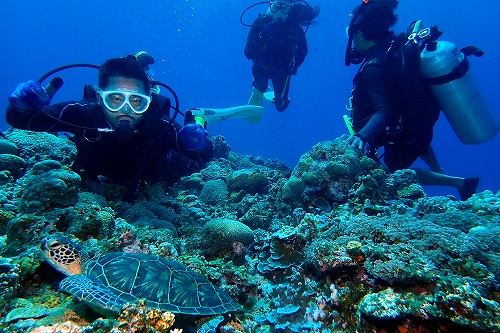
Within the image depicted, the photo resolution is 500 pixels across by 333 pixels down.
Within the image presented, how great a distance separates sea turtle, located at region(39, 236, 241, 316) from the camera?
231 cm

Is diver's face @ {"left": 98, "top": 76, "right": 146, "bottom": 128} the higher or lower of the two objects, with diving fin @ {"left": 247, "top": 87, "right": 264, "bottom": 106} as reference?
lower

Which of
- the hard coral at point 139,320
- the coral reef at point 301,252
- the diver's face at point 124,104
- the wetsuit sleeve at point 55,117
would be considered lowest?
the hard coral at point 139,320

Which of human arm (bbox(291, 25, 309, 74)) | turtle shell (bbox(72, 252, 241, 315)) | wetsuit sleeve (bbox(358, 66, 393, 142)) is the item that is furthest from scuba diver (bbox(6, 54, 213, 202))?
human arm (bbox(291, 25, 309, 74))

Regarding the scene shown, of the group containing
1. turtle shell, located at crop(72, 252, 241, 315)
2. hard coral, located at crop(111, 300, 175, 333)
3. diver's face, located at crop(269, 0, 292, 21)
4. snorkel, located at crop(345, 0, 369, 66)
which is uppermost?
diver's face, located at crop(269, 0, 292, 21)

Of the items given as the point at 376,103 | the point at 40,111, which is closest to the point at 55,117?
the point at 40,111

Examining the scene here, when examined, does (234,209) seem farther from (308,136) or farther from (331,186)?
(308,136)

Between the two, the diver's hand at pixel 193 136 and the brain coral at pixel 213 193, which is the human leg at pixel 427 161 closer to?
the brain coral at pixel 213 193

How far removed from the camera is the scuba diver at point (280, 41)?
11.2 metres

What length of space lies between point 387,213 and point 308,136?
149m

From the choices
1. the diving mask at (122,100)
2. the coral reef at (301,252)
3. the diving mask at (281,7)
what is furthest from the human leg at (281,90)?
the diving mask at (122,100)

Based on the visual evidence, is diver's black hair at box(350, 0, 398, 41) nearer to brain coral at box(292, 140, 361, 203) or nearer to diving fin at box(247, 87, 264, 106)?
brain coral at box(292, 140, 361, 203)

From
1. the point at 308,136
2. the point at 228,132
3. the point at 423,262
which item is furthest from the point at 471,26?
the point at 423,262

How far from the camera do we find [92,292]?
6.74 feet

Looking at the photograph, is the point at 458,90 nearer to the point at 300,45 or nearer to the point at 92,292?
the point at 300,45
